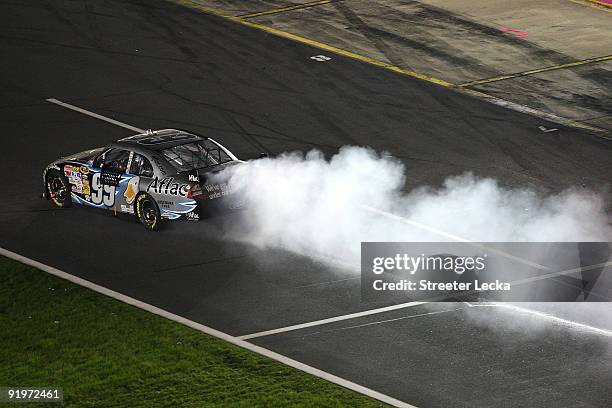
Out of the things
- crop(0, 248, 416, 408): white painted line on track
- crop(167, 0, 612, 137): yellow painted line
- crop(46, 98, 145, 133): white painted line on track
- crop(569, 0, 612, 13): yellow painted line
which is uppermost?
crop(569, 0, 612, 13): yellow painted line

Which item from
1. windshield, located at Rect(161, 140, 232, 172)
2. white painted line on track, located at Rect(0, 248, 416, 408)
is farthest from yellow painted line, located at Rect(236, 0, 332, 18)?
white painted line on track, located at Rect(0, 248, 416, 408)

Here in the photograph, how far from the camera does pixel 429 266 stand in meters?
21.7

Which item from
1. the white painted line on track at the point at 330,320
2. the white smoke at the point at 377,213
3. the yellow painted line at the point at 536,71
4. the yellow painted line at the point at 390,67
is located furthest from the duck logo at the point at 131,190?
the yellow painted line at the point at 536,71

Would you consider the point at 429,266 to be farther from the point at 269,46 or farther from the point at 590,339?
the point at 269,46

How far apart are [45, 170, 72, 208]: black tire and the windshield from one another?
96.4 inches

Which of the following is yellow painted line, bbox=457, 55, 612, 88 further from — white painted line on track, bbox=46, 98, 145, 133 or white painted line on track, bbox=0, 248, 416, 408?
white painted line on track, bbox=0, 248, 416, 408

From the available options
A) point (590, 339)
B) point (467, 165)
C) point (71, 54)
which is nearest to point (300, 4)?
point (71, 54)

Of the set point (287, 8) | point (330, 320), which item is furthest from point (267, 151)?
point (287, 8)

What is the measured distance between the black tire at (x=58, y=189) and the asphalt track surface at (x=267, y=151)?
0.83 feet

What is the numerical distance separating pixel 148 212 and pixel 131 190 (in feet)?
1.76

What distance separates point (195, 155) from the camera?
23.7 metres

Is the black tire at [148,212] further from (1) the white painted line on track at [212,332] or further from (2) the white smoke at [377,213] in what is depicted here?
(1) the white painted line on track at [212,332]

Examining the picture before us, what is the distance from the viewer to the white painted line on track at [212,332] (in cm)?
1739

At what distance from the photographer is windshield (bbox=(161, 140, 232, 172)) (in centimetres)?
2341
